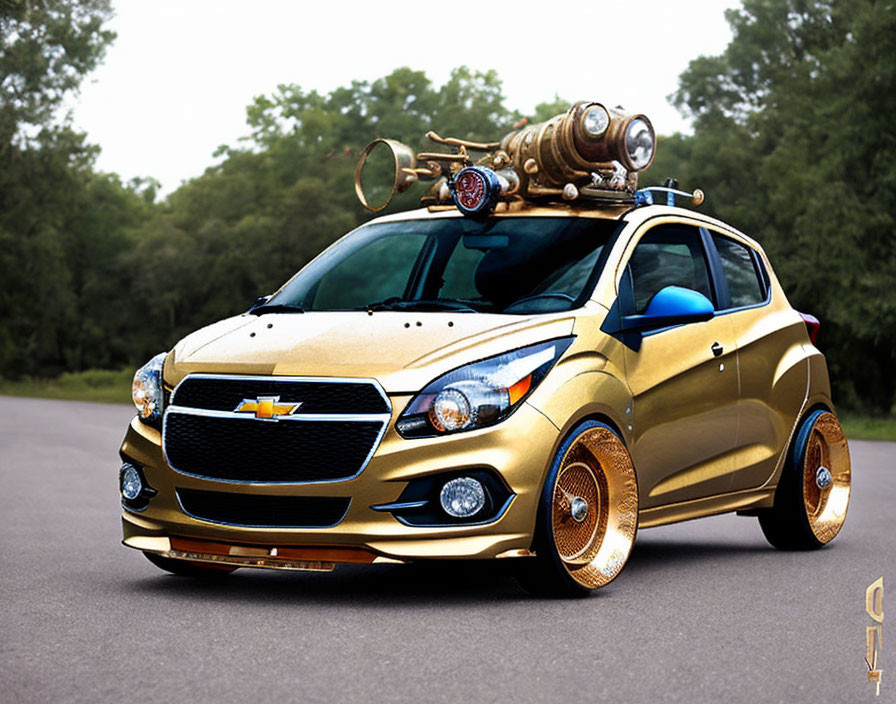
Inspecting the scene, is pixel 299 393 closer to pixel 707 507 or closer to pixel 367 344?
pixel 367 344

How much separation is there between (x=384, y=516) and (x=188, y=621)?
36.7 inches

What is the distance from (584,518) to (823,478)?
3.10m

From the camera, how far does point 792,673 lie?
5535 millimetres

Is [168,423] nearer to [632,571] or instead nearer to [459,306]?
[459,306]

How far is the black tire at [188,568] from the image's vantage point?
25.0 feet

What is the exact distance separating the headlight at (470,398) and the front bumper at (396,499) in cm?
4

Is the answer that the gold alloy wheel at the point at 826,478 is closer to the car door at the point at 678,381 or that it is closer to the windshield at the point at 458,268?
the car door at the point at 678,381

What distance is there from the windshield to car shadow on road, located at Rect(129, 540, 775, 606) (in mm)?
1347

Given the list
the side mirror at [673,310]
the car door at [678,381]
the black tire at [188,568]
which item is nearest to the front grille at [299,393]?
the black tire at [188,568]

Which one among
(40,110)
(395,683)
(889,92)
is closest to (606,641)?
(395,683)

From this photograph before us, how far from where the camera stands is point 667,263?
855cm

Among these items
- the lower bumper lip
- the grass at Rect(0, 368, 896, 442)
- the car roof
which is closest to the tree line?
the grass at Rect(0, 368, 896, 442)

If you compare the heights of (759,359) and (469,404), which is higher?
(469,404)

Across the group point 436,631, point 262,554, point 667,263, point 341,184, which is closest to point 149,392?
point 262,554
